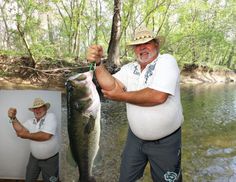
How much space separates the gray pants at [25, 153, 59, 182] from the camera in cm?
395

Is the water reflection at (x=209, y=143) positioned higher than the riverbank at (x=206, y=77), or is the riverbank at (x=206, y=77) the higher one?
the water reflection at (x=209, y=143)

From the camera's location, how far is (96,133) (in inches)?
109

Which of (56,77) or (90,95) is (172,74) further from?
(56,77)

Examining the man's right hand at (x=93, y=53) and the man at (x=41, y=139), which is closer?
the man's right hand at (x=93, y=53)

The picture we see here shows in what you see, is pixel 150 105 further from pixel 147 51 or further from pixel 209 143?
pixel 209 143

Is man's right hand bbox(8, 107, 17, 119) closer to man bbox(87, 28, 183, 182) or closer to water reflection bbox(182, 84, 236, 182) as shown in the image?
man bbox(87, 28, 183, 182)

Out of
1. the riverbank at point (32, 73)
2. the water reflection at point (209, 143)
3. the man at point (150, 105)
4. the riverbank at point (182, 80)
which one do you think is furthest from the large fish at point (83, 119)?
the riverbank at point (32, 73)

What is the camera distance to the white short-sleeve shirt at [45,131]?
12.6ft

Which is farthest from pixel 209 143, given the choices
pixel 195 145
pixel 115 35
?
pixel 115 35

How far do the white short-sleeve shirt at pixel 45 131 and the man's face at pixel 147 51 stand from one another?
1.37m

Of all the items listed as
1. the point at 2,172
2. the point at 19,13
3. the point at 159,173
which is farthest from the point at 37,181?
the point at 19,13

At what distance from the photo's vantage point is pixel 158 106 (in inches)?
119

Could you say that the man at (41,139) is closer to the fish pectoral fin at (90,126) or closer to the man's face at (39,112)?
the man's face at (39,112)

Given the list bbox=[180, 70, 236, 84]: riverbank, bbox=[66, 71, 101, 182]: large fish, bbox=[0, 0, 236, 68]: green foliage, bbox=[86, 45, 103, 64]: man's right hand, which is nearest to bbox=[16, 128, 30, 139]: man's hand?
bbox=[66, 71, 101, 182]: large fish
